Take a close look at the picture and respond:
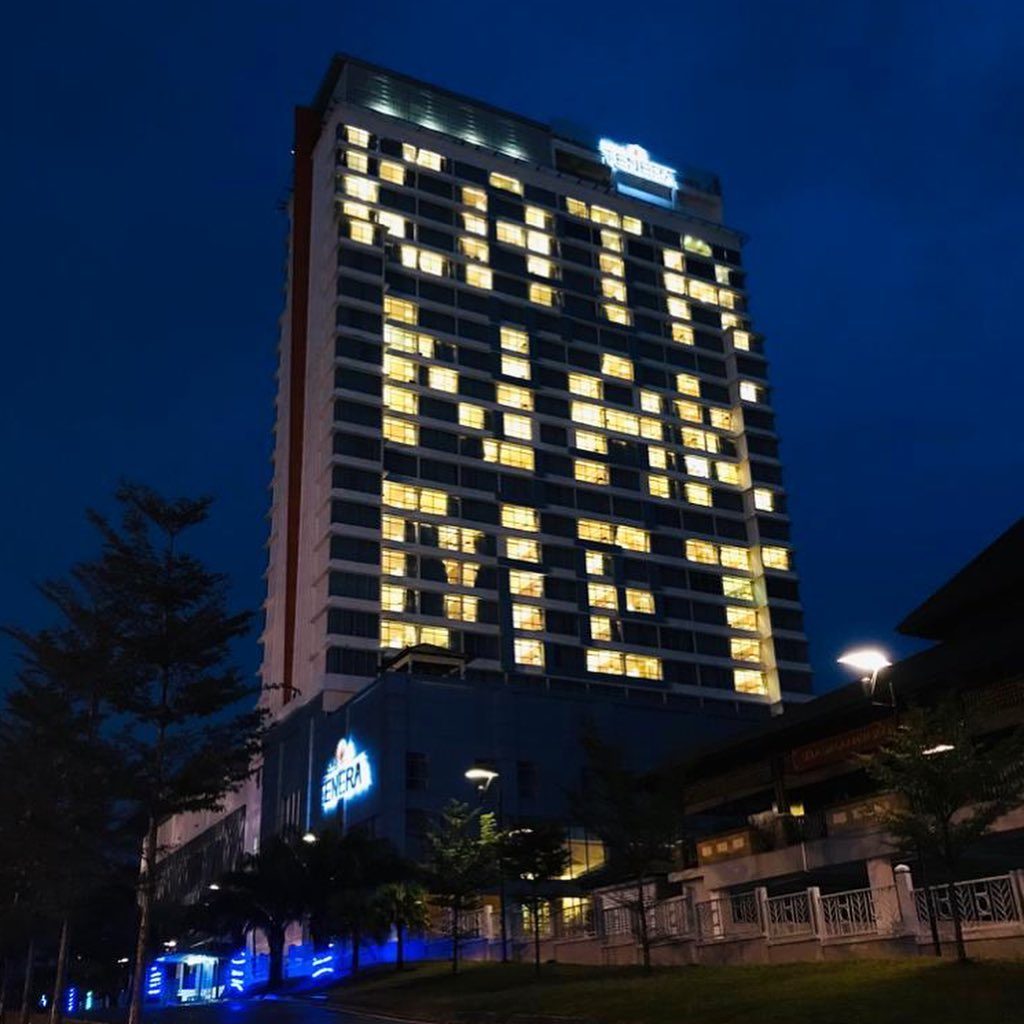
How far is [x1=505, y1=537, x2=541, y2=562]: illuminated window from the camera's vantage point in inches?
4464

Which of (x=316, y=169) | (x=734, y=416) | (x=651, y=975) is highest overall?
(x=316, y=169)

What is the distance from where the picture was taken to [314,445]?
113m

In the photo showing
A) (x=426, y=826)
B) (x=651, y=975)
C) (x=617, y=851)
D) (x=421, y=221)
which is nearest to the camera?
(x=651, y=975)

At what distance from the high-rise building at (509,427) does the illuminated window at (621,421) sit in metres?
0.22

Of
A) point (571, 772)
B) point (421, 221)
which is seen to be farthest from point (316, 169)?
point (571, 772)

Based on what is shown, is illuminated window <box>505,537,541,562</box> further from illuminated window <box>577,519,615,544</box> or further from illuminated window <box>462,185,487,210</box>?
illuminated window <box>462,185,487,210</box>

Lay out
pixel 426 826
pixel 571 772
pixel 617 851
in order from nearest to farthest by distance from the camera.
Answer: pixel 617 851
pixel 426 826
pixel 571 772

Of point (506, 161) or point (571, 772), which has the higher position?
point (506, 161)

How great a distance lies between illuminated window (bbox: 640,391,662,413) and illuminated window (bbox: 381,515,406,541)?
35.4 metres

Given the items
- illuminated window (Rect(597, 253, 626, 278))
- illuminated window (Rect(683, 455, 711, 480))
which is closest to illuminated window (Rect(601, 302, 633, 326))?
illuminated window (Rect(597, 253, 626, 278))

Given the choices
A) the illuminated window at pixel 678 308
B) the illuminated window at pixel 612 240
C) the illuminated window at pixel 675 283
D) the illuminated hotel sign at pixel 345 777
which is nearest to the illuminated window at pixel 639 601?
the illuminated window at pixel 678 308

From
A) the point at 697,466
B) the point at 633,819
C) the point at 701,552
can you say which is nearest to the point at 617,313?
the point at 697,466

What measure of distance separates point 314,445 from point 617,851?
82.3 metres

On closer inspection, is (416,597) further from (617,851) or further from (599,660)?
(617,851)
